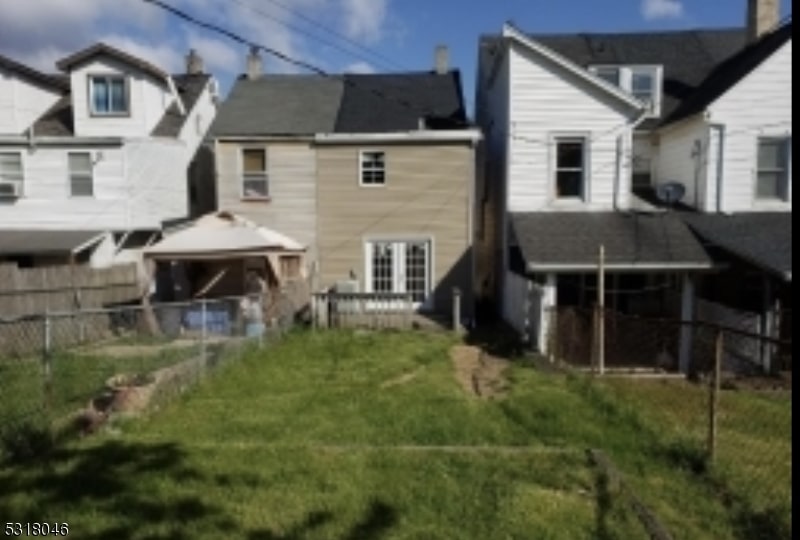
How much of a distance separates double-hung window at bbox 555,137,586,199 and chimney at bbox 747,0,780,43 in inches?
282

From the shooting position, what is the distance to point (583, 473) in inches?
224

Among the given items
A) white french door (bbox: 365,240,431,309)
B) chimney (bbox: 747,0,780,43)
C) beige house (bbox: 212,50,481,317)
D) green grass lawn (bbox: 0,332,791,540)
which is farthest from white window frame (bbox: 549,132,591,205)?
green grass lawn (bbox: 0,332,791,540)

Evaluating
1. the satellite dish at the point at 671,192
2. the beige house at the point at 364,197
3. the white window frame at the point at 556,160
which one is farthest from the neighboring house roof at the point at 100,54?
the satellite dish at the point at 671,192

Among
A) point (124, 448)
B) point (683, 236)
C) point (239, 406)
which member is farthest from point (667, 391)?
point (124, 448)

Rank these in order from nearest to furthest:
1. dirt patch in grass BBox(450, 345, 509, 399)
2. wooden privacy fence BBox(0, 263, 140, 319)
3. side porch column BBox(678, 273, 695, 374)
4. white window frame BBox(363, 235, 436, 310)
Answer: dirt patch in grass BBox(450, 345, 509, 399)
side porch column BBox(678, 273, 695, 374)
wooden privacy fence BBox(0, 263, 140, 319)
white window frame BBox(363, 235, 436, 310)

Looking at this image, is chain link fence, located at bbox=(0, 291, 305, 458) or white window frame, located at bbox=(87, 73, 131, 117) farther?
white window frame, located at bbox=(87, 73, 131, 117)

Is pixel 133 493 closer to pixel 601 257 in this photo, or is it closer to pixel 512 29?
pixel 601 257

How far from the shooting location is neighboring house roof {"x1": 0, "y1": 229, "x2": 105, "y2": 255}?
16.8m

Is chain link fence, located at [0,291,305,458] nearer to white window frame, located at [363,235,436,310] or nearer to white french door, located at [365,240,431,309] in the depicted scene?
white window frame, located at [363,235,436,310]

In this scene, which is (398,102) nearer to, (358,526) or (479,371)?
(479,371)

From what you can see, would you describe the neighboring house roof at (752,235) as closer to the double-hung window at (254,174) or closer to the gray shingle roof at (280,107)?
the gray shingle roof at (280,107)

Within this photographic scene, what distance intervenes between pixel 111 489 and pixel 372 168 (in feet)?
46.1

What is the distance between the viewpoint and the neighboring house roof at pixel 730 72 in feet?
52.4

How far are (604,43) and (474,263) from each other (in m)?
9.42
